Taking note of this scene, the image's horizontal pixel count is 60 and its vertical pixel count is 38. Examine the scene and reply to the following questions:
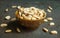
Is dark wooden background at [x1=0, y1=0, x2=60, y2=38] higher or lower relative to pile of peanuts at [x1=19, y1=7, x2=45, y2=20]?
lower

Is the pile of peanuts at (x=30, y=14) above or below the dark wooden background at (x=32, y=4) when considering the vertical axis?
above

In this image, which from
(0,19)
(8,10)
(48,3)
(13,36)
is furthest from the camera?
(48,3)

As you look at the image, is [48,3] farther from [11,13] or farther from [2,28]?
Result: [2,28]

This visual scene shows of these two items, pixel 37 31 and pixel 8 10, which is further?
pixel 8 10

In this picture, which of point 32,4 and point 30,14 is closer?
point 30,14

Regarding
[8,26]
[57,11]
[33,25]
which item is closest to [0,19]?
[8,26]

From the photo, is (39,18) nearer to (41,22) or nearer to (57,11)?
(41,22)

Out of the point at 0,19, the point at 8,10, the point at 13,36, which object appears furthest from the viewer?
the point at 8,10

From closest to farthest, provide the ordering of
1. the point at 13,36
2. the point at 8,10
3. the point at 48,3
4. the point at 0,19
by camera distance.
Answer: the point at 13,36
the point at 0,19
the point at 8,10
the point at 48,3

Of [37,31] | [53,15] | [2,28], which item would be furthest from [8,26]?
[53,15]
